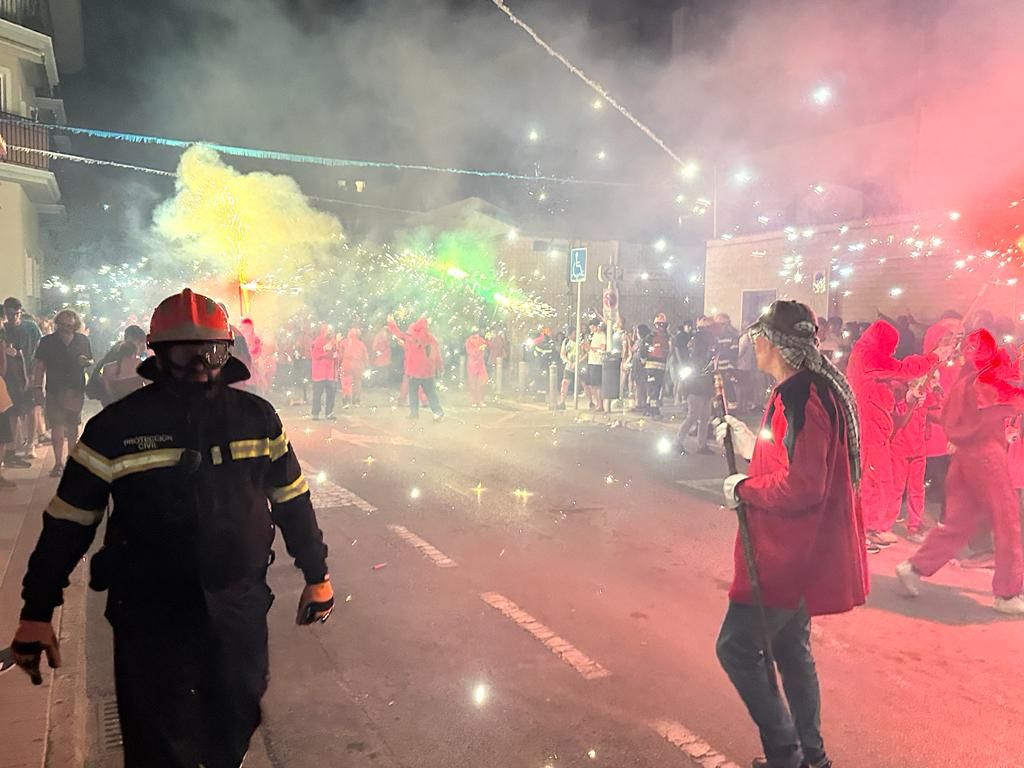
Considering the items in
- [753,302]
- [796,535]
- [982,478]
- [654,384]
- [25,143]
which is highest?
[25,143]

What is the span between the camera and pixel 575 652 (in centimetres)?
383

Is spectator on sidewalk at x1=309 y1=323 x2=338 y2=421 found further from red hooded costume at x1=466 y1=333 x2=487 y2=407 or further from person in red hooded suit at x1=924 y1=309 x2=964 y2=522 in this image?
person in red hooded suit at x1=924 y1=309 x2=964 y2=522

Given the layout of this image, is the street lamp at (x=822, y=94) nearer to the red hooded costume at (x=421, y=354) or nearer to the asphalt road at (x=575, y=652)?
the red hooded costume at (x=421, y=354)

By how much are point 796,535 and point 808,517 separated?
7 cm

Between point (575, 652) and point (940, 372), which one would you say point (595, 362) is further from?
point (575, 652)

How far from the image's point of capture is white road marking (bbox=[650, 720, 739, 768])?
287 centimetres

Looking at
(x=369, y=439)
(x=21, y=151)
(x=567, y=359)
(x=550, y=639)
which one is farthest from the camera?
(x=21, y=151)

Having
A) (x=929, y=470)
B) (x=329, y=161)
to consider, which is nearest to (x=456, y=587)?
(x=929, y=470)

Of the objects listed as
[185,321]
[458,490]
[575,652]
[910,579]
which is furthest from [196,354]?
[458,490]

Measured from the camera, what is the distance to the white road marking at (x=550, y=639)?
3.63m

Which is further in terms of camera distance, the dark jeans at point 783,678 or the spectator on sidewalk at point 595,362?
the spectator on sidewalk at point 595,362

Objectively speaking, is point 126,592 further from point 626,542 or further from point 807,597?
point 626,542

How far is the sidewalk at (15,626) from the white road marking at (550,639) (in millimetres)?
2132

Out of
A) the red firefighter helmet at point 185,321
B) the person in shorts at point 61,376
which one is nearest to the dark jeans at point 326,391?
the person in shorts at point 61,376
